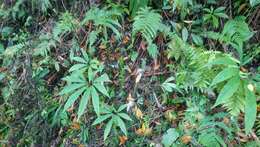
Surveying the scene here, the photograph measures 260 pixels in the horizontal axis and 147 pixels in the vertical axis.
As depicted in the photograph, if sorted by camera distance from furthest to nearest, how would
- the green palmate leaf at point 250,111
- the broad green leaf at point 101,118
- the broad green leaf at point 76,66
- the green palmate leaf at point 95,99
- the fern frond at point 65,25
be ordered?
the fern frond at point 65,25 → the broad green leaf at point 76,66 → the broad green leaf at point 101,118 → the green palmate leaf at point 95,99 → the green palmate leaf at point 250,111

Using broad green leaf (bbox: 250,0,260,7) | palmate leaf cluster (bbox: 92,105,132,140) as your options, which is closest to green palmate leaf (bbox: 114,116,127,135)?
palmate leaf cluster (bbox: 92,105,132,140)

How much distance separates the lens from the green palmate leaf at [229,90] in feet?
6.65

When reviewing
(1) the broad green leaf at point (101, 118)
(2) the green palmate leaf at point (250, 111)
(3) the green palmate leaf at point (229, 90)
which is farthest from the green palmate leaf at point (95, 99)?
(2) the green palmate leaf at point (250, 111)

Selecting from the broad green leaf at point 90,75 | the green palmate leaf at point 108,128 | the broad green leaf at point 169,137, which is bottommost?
the broad green leaf at point 169,137

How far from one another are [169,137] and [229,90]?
1.73 ft

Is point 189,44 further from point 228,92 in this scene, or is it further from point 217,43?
point 228,92

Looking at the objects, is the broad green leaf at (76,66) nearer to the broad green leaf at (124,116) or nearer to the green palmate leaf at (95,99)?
the green palmate leaf at (95,99)

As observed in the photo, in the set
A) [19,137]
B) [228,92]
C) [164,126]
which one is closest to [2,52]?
[19,137]

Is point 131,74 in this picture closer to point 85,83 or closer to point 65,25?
point 85,83

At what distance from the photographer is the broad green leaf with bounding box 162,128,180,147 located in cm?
233

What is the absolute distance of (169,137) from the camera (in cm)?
235

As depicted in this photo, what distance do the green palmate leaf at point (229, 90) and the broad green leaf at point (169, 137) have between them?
436mm

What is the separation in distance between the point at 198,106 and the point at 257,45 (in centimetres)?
60

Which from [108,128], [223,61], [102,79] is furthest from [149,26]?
[108,128]
